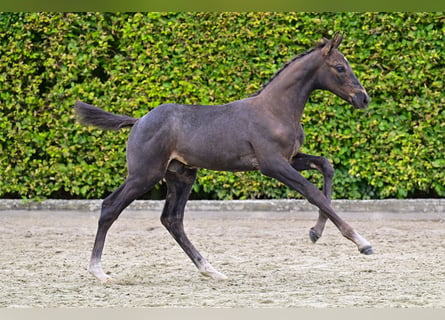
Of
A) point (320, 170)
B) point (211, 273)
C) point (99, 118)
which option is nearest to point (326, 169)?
point (320, 170)

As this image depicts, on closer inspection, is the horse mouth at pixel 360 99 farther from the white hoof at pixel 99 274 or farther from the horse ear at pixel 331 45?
the white hoof at pixel 99 274

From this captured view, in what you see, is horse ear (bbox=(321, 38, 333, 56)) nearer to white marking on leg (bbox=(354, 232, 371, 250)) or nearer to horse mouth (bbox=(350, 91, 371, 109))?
horse mouth (bbox=(350, 91, 371, 109))

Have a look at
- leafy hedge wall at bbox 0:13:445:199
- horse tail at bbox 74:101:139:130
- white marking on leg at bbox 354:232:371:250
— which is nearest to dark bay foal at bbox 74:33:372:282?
horse tail at bbox 74:101:139:130

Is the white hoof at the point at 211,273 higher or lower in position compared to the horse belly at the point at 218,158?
lower

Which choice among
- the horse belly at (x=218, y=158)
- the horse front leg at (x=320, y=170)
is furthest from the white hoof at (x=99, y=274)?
the horse front leg at (x=320, y=170)

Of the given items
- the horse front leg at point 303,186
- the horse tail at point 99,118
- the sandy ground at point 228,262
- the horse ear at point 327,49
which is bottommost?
the sandy ground at point 228,262

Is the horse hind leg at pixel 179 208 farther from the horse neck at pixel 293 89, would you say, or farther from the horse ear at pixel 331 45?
the horse ear at pixel 331 45

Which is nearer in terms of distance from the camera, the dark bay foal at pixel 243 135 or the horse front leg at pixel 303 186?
the horse front leg at pixel 303 186

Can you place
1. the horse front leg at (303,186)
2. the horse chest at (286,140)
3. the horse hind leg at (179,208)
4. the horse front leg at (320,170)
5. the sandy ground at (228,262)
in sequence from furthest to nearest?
the horse hind leg at (179,208) → the horse front leg at (320,170) → the horse chest at (286,140) → the horse front leg at (303,186) → the sandy ground at (228,262)

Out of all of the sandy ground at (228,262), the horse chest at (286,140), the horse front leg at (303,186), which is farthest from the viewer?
the horse chest at (286,140)

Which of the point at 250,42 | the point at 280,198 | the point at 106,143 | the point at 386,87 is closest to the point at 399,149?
the point at 386,87

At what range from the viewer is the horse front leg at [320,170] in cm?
475

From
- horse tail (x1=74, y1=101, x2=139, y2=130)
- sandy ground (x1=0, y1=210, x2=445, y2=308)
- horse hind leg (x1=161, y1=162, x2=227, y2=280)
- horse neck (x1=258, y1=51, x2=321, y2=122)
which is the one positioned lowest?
sandy ground (x1=0, y1=210, x2=445, y2=308)

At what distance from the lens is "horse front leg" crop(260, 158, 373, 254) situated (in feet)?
14.3
